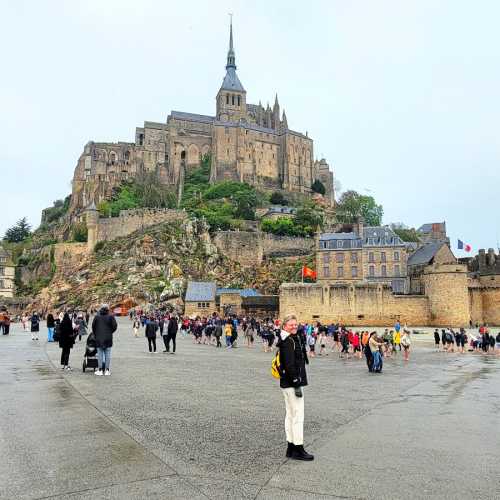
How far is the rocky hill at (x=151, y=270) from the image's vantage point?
55719mm

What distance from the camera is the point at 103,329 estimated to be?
455 inches

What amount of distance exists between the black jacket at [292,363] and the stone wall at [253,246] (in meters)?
61.1

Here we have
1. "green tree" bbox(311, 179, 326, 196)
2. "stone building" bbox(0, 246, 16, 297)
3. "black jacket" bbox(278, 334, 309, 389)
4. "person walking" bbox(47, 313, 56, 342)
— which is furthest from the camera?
"green tree" bbox(311, 179, 326, 196)

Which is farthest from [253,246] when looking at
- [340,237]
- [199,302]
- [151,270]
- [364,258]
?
[199,302]

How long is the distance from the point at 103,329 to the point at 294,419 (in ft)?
22.6

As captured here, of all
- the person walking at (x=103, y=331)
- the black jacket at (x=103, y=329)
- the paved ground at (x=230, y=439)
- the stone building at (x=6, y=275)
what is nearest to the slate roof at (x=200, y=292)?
the stone building at (x=6, y=275)

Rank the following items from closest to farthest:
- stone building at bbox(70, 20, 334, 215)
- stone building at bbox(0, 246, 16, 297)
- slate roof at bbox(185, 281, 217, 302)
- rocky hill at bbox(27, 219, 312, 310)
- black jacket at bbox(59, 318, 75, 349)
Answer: black jacket at bbox(59, 318, 75, 349) < slate roof at bbox(185, 281, 217, 302) < rocky hill at bbox(27, 219, 312, 310) < stone building at bbox(0, 246, 16, 297) < stone building at bbox(70, 20, 334, 215)

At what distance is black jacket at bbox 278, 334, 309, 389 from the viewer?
6.06 m

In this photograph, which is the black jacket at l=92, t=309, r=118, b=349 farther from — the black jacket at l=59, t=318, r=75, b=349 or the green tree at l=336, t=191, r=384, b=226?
the green tree at l=336, t=191, r=384, b=226

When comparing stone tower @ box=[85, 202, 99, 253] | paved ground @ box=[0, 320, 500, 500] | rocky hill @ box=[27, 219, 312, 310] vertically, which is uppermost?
stone tower @ box=[85, 202, 99, 253]

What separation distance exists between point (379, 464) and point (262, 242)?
Result: 64532 millimetres

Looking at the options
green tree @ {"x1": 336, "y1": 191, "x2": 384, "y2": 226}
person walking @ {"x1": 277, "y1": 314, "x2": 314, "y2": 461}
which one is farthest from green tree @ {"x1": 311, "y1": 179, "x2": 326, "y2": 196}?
person walking @ {"x1": 277, "y1": 314, "x2": 314, "y2": 461}

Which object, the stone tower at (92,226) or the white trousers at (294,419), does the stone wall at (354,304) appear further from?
the white trousers at (294,419)

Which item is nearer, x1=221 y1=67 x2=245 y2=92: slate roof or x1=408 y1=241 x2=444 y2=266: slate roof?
x1=408 y1=241 x2=444 y2=266: slate roof
